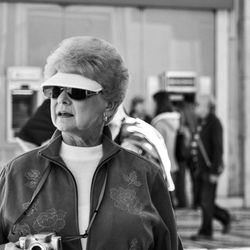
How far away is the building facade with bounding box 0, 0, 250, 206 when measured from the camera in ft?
44.8

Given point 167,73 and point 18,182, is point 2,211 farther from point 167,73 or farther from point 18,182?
point 167,73

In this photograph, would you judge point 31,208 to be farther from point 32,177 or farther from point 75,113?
point 75,113

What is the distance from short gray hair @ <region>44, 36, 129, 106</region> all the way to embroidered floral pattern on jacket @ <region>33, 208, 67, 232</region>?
1.56ft

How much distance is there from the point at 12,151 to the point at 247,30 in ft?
15.1

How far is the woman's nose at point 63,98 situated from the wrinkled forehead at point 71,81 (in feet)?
0.13

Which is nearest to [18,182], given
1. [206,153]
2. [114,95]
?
[114,95]

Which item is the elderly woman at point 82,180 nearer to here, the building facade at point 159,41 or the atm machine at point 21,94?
the atm machine at point 21,94

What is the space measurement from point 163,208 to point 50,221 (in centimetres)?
47

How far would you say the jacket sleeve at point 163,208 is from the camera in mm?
3050

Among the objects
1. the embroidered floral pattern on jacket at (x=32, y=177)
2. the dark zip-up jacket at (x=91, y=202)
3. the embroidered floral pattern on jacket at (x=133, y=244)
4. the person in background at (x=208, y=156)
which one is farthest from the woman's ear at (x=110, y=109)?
the person in background at (x=208, y=156)

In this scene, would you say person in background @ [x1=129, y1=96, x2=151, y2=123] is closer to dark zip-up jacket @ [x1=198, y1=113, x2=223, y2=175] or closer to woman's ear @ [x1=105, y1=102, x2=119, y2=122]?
dark zip-up jacket @ [x1=198, y1=113, x2=223, y2=175]

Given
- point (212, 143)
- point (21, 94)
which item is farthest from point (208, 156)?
point (21, 94)

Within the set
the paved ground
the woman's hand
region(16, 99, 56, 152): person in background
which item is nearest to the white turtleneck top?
the woman's hand

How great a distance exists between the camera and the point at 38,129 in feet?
20.9
